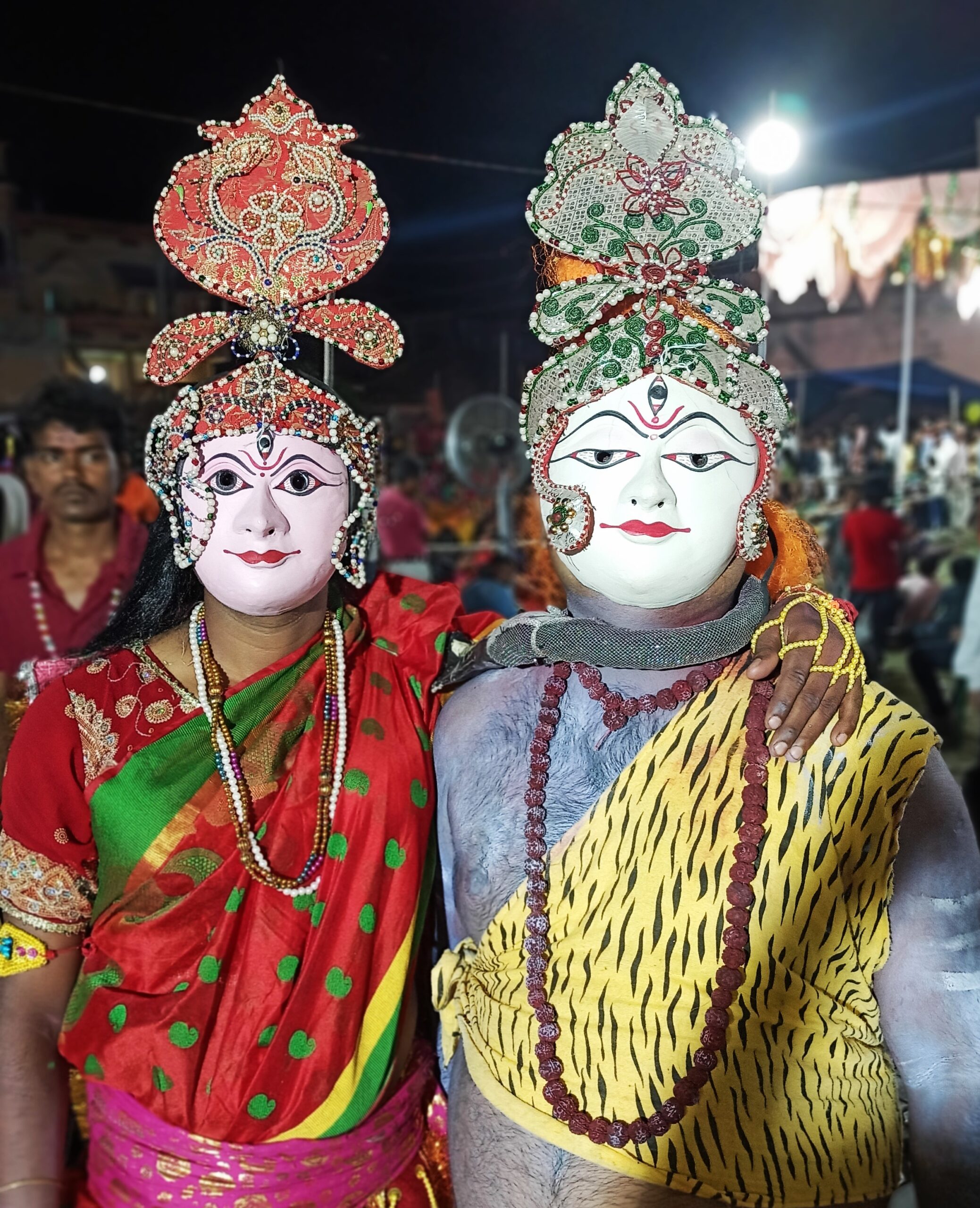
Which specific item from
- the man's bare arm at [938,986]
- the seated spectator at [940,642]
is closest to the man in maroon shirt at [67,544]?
the man's bare arm at [938,986]

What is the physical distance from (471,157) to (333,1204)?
2.83m

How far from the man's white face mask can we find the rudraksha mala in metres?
0.16

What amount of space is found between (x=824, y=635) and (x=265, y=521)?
0.90 m

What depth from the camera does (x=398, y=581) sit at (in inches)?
75.2

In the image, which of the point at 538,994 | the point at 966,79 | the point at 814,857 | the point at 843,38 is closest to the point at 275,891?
the point at 538,994

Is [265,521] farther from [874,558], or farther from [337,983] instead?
[874,558]

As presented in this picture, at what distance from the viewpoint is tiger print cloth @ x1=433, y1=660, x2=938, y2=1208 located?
138 centimetres

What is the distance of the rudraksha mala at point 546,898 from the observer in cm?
137

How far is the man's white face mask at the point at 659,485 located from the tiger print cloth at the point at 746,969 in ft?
0.85

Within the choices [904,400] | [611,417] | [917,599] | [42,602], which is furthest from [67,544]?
[904,400]

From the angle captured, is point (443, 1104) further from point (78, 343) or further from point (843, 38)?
point (78, 343)

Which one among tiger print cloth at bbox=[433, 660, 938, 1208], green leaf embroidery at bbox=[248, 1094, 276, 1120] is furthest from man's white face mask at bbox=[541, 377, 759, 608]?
green leaf embroidery at bbox=[248, 1094, 276, 1120]

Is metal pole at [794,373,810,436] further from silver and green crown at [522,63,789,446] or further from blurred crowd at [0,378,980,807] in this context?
silver and green crown at [522,63,789,446]

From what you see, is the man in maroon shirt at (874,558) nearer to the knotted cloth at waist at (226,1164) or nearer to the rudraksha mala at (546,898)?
the rudraksha mala at (546,898)
